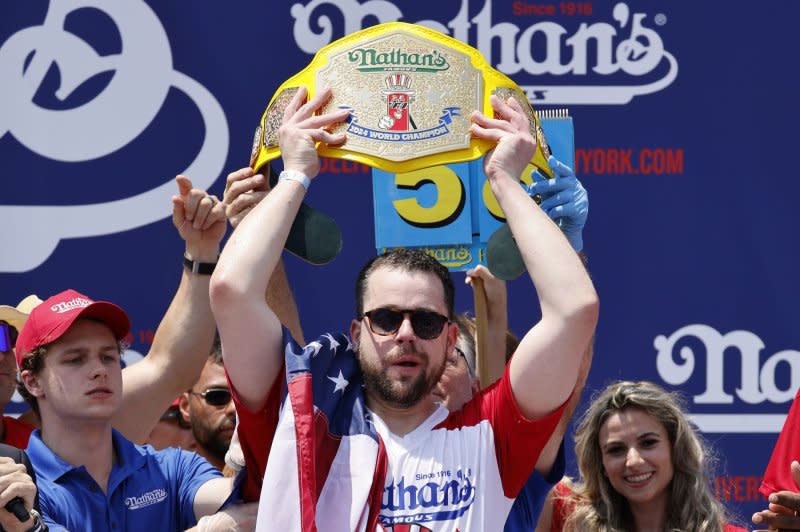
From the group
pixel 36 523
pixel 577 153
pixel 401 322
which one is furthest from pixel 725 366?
pixel 36 523

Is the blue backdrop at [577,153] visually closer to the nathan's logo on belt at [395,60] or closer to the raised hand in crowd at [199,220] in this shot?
the raised hand in crowd at [199,220]

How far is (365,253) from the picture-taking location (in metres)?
4.54

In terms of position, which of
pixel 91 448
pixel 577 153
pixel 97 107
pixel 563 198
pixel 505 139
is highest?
pixel 97 107

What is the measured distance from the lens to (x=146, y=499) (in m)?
3.07

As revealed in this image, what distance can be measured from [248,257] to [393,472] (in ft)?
1.79

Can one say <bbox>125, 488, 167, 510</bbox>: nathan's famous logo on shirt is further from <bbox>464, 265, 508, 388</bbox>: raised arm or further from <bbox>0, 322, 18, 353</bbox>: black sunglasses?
<bbox>464, 265, 508, 388</bbox>: raised arm

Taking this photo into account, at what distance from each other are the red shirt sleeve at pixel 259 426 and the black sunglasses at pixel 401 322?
0.22 metres

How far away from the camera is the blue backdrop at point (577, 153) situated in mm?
4488

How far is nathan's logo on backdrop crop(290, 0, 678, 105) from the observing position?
452 centimetres

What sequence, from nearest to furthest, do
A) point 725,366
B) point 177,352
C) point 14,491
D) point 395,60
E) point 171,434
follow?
point 14,491
point 395,60
point 177,352
point 725,366
point 171,434

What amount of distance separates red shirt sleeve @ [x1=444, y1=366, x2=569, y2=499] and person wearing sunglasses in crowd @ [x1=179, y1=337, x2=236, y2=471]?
58.9 inches

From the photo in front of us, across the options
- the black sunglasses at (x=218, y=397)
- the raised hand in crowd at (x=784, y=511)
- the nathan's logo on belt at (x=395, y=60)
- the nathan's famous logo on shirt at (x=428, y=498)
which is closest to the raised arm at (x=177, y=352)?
the black sunglasses at (x=218, y=397)

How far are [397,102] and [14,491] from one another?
1134 mm

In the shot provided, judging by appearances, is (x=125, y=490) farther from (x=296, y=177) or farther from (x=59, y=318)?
(x=296, y=177)
